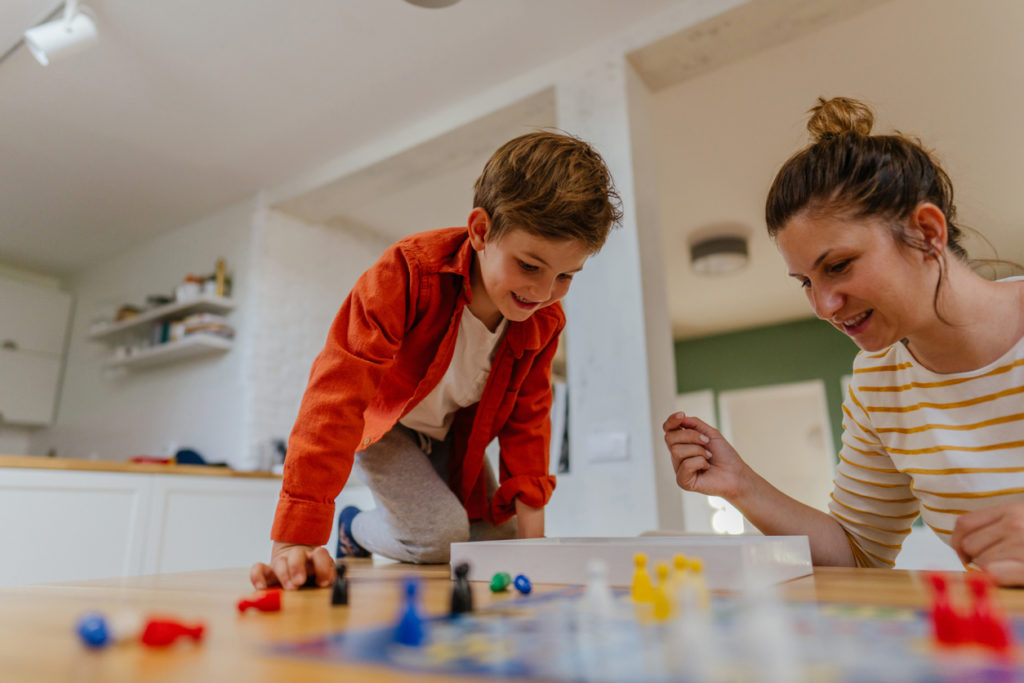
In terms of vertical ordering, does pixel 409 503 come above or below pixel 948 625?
above

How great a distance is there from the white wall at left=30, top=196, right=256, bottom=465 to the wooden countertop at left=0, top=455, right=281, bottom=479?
368mm

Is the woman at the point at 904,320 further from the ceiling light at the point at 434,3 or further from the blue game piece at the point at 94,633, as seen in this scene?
the ceiling light at the point at 434,3

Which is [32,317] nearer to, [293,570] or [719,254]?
[719,254]

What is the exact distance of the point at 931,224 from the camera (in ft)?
2.78

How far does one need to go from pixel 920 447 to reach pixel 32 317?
4512 millimetres

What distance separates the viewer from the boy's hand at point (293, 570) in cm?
73

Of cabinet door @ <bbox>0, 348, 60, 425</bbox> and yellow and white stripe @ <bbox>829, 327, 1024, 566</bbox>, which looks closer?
yellow and white stripe @ <bbox>829, 327, 1024, 566</bbox>

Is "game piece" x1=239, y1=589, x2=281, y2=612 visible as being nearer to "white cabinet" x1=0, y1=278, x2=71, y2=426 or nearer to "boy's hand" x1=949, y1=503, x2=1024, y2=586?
"boy's hand" x1=949, y1=503, x2=1024, y2=586

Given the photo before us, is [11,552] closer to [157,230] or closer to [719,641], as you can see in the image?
[157,230]

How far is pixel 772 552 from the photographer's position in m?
0.65

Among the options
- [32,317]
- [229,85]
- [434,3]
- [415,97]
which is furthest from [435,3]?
[32,317]

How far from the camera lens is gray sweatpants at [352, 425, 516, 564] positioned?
4.10 ft

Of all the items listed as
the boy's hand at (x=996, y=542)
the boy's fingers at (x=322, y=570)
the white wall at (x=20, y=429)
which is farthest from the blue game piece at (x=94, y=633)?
the white wall at (x=20, y=429)

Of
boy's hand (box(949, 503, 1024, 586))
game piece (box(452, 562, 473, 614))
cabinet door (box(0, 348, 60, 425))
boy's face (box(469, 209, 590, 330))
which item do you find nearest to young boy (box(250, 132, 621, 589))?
boy's face (box(469, 209, 590, 330))
